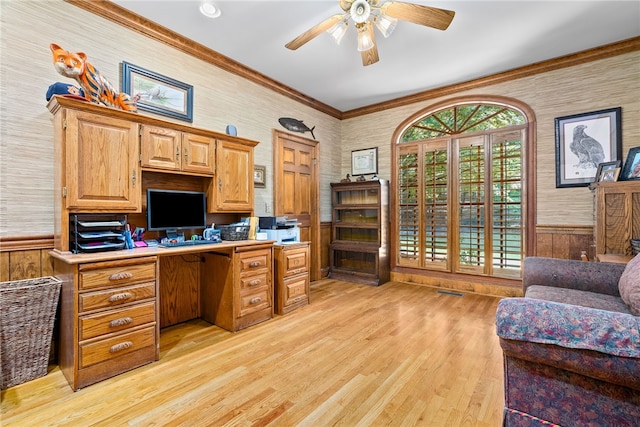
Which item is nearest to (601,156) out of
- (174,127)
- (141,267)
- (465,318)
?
(465,318)

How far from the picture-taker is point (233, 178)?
3037 millimetres

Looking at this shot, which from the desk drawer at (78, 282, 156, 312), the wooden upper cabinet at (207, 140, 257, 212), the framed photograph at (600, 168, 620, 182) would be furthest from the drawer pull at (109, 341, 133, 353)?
the framed photograph at (600, 168, 620, 182)

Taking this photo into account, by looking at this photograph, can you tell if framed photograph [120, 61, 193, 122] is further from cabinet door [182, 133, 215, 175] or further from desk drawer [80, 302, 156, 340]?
desk drawer [80, 302, 156, 340]

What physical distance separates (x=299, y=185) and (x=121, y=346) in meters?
2.99

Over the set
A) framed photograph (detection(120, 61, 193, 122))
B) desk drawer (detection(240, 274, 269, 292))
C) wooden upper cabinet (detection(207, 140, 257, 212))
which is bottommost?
desk drawer (detection(240, 274, 269, 292))

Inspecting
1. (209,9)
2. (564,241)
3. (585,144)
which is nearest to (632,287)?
(564,241)

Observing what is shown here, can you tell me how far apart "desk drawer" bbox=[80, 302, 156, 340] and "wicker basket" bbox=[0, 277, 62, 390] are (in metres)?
0.37

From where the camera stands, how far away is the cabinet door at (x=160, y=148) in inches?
94.3

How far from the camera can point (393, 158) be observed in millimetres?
4680

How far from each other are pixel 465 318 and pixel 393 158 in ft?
8.46

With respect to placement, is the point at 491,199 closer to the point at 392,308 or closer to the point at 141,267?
the point at 392,308

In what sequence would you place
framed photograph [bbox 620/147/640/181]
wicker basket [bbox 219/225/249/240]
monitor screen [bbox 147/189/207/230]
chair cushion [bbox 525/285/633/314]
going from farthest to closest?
1. wicker basket [bbox 219/225/249/240]
2. framed photograph [bbox 620/147/640/181]
3. monitor screen [bbox 147/189/207/230]
4. chair cushion [bbox 525/285/633/314]

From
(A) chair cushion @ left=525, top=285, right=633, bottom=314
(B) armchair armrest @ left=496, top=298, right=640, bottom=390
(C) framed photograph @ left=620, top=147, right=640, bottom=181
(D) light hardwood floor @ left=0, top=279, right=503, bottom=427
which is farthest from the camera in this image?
(C) framed photograph @ left=620, top=147, right=640, bottom=181

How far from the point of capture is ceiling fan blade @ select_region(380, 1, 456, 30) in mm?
2068
